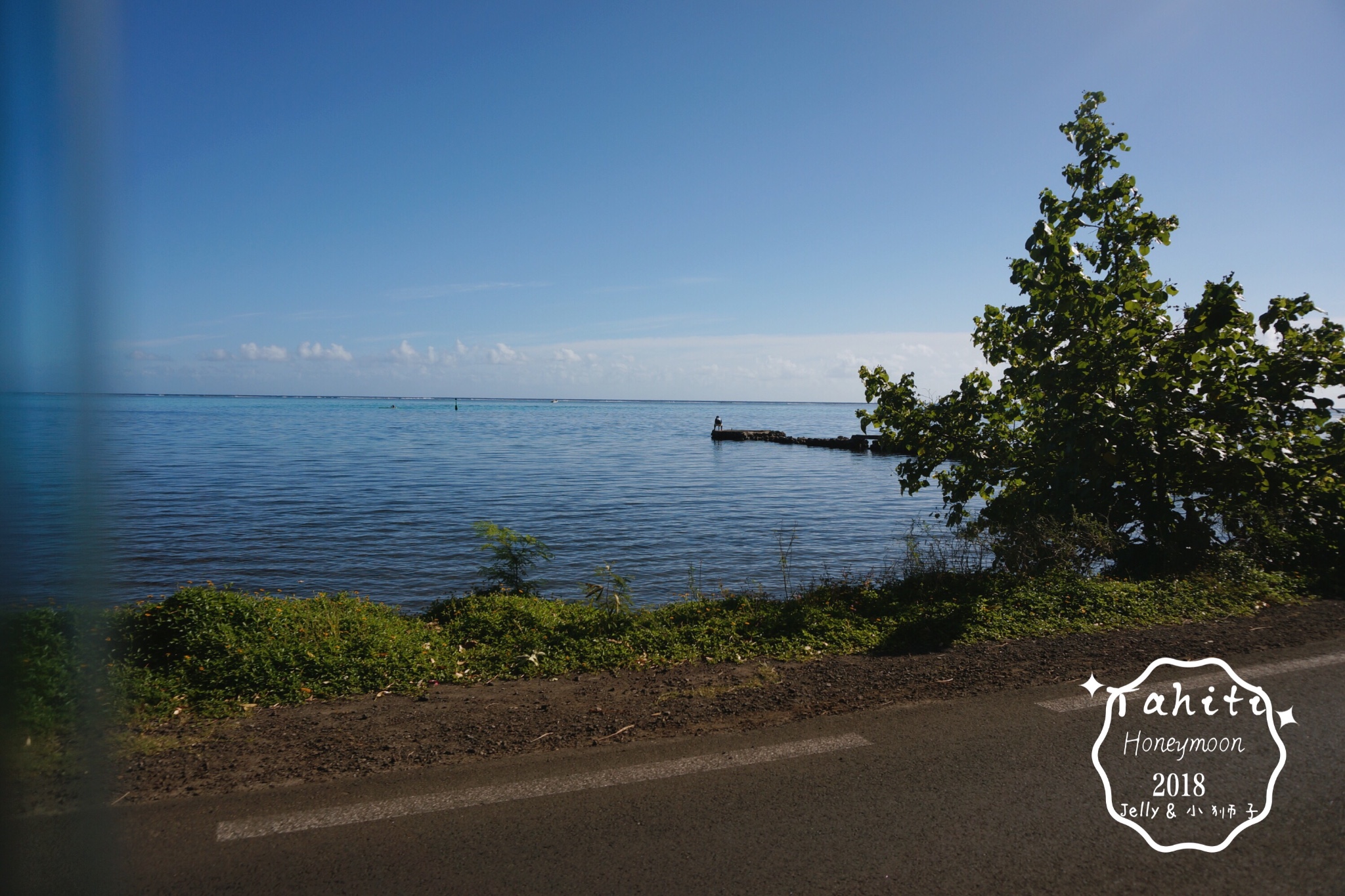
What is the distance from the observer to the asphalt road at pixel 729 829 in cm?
346

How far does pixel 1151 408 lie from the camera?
975 centimetres

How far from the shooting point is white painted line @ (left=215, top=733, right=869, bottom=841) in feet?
12.8

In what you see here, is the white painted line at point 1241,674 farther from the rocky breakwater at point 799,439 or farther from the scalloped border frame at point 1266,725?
the rocky breakwater at point 799,439

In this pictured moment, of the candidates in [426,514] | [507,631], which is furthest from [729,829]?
[426,514]

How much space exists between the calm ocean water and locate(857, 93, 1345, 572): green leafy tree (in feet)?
16.7

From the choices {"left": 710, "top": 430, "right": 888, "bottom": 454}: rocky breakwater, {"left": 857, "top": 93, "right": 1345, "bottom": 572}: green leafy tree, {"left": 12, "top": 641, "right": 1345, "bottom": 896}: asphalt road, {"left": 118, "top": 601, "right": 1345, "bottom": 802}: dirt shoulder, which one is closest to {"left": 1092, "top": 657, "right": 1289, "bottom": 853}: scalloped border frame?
{"left": 12, "top": 641, "right": 1345, "bottom": 896}: asphalt road

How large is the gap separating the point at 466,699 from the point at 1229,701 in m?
5.48

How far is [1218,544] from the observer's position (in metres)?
10.2

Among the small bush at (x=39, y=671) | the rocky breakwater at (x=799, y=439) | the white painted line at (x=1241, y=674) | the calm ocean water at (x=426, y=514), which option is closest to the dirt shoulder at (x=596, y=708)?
the white painted line at (x=1241, y=674)

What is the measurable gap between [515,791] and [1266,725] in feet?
15.9

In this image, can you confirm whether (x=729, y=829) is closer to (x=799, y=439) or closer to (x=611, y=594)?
(x=611, y=594)

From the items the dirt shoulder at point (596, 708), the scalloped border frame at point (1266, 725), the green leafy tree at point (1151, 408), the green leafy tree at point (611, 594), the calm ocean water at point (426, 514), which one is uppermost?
the green leafy tree at point (1151, 408)

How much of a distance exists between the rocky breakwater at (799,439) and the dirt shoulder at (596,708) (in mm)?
57503

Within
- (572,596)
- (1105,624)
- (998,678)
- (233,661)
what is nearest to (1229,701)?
(998,678)
